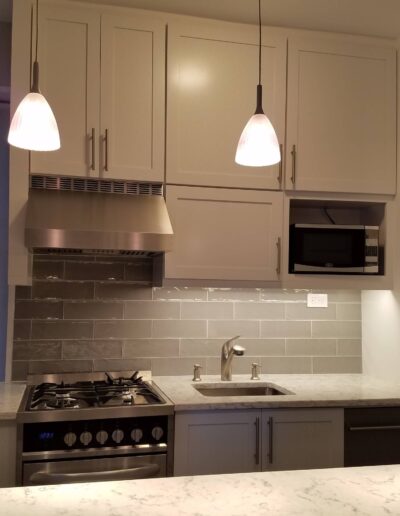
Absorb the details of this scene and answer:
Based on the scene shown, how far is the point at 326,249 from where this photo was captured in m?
3.08

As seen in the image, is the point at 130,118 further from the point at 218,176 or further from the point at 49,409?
the point at 49,409

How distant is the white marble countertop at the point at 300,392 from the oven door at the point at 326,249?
0.61 m

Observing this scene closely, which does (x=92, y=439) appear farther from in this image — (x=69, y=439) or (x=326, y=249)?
(x=326, y=249)

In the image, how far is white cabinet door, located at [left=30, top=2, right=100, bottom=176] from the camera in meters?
2.75

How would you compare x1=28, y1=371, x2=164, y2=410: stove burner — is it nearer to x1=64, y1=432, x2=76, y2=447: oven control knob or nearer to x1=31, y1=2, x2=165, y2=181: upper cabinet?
x1=64, y1=432, x2=76, y2=447: oven control knob

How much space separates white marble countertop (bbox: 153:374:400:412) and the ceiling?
192cm

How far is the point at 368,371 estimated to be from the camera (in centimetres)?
339

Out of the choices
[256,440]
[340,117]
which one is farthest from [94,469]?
[340,117]

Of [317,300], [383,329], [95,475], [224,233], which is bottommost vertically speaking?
[95,475]

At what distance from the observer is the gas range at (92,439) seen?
2.37 metres

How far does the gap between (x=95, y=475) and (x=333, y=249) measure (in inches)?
65.6

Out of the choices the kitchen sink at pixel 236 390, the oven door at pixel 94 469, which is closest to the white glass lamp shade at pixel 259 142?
the oven door at pixel 94 469

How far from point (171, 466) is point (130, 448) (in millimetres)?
205

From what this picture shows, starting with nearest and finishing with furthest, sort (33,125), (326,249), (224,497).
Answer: (224,497)
(33,125)
(326,249)
